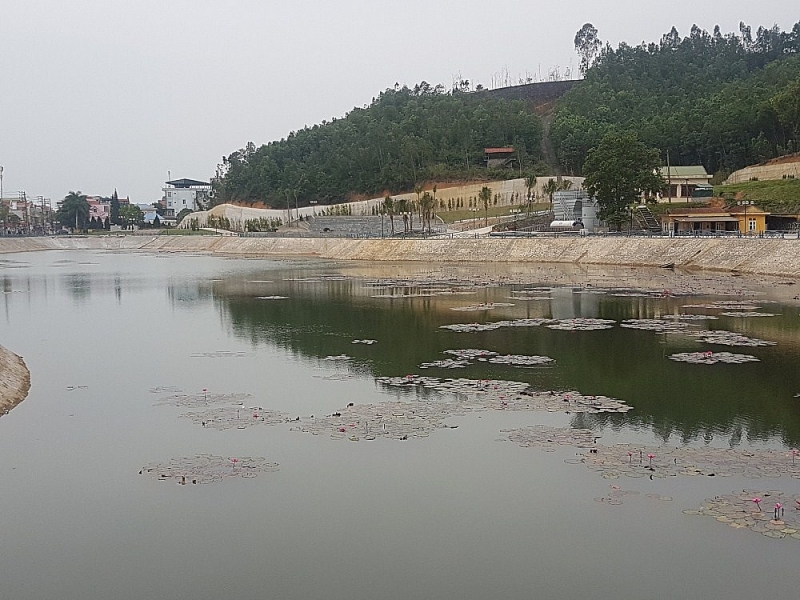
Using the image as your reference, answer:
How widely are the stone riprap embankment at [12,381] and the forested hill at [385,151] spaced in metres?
91.3

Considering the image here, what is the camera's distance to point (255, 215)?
127 metres

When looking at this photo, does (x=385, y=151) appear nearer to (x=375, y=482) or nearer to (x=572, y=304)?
(x=572, y=304)

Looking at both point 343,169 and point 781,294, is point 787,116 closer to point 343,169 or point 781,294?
point 781,294

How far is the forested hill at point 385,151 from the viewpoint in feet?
380

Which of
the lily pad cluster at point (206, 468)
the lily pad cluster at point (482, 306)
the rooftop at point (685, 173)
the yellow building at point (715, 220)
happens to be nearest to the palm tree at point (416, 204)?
the rooftop at point (685, 173)

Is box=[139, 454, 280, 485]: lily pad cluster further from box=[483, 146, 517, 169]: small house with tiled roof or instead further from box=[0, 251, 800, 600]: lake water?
box=[483, 146, 517, 169]: small house with tiled roof

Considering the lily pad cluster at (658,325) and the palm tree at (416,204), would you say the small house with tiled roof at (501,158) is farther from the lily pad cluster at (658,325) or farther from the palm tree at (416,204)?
the lily pad cluster at (658,325)

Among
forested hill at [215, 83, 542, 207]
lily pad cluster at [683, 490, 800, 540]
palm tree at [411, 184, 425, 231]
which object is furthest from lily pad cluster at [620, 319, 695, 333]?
forested hill at [215, 83, 542, 207]

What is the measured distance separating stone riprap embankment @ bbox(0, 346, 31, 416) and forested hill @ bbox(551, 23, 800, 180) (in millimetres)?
74743

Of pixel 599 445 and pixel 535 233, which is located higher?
pixel 535 233

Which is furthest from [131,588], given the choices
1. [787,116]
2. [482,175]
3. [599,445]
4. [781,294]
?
[482,175]

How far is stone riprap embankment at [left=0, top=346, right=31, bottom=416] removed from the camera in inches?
733

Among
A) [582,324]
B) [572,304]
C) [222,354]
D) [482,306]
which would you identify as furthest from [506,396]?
[572,304]

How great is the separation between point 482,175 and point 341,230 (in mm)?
21161
